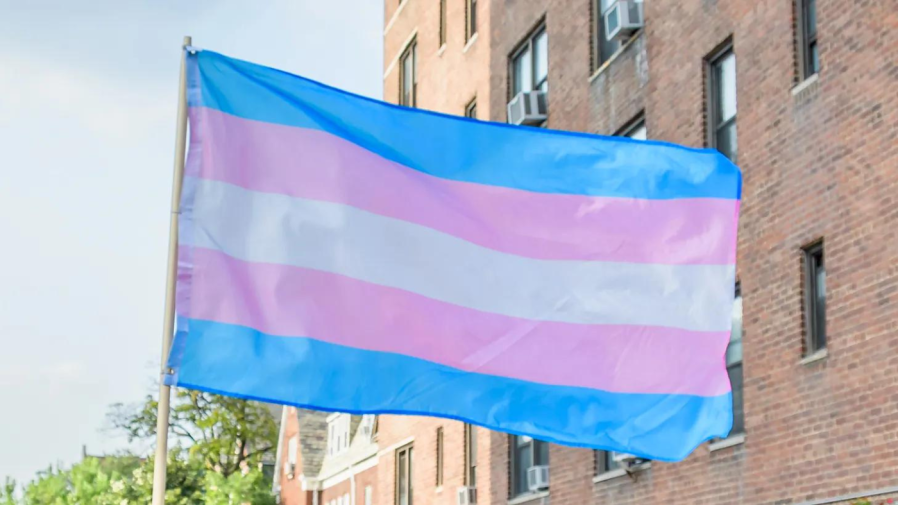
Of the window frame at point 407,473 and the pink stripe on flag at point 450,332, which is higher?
the window frame at point 407,473

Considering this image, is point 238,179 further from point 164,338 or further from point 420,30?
point 420,30

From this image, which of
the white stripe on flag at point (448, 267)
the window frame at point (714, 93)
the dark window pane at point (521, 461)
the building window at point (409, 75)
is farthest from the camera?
the building window at point (409, 75)

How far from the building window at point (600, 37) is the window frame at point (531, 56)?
7.78 feet

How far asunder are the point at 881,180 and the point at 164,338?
10.7m

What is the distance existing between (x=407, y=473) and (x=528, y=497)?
988cm

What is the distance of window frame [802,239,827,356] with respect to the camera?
18.6 metres

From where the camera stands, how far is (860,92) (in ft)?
58.3

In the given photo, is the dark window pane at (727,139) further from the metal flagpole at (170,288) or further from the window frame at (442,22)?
the window frame at (442,22)

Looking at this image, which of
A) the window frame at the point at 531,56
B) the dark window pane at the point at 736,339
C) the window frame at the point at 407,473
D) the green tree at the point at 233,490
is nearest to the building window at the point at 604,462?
the dark window pane at the point at 736,339

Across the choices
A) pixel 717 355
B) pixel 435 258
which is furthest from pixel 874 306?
pixel 435 258

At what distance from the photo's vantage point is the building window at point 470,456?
31952 mm

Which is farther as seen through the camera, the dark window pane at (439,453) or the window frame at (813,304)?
the dark window pane at (439,453)

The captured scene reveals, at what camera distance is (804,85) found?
1900 centimetres

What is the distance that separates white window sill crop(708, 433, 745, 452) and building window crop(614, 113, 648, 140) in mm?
5482
